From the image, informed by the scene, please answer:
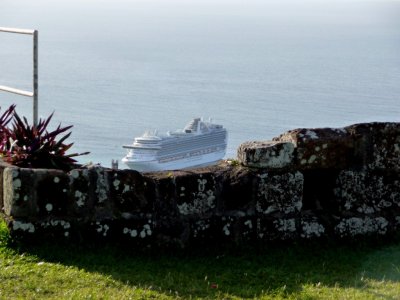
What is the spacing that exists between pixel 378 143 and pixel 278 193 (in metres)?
0.89

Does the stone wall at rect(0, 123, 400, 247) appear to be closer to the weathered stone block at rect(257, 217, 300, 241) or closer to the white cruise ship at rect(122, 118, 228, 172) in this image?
the weathered stone block at rect(257, 217, 300, 241)

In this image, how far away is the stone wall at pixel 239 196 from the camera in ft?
19.6

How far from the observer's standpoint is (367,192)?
6578 millimetres

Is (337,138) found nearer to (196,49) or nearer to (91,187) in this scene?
(91,187)

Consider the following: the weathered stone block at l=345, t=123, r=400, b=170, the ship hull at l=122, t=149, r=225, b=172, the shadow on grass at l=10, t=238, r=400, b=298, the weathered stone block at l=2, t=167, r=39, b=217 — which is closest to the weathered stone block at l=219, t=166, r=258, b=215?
the shadow on grass at l=10, t=238, r=400, b=298

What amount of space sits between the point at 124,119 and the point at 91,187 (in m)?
85.7

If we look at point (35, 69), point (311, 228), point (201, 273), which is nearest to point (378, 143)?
point (311, 228)

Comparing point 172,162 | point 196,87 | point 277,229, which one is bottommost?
point 172,162

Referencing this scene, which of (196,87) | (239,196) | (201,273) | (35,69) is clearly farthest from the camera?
(196,87)

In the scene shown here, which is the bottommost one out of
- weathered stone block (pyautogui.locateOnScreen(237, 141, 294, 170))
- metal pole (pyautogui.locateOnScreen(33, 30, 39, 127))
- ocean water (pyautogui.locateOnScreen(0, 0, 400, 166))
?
weathered stone block (pyautogui.locateOnScreen(237, 141, 294, 170))

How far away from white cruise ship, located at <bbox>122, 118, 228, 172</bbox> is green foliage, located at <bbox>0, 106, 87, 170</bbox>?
206ft

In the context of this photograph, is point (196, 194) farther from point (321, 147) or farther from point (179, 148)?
point (179, 148)

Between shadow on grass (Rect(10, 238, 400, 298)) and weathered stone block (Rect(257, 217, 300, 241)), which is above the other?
weathered stone block (Rect(257, 217, 300, 241))

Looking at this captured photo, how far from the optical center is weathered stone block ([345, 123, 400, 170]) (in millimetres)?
6551
